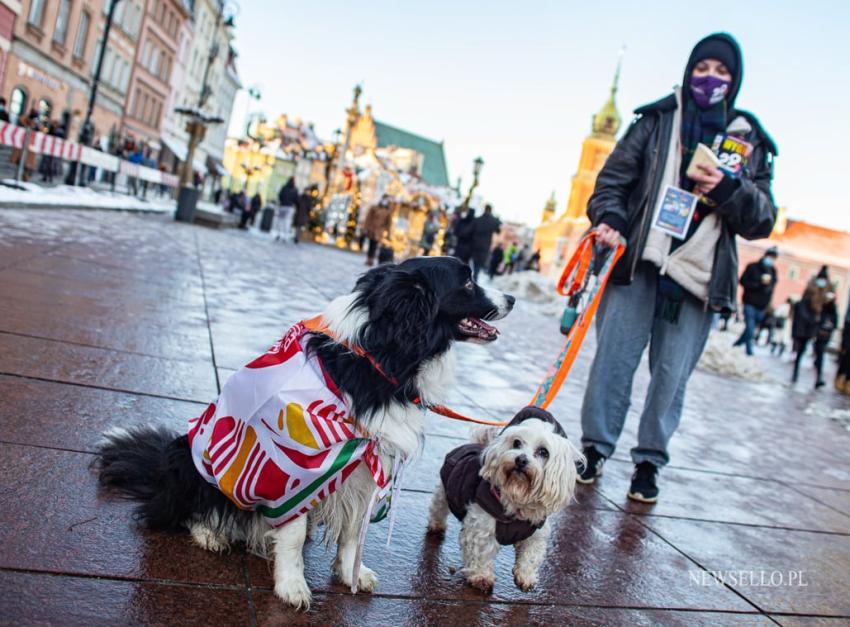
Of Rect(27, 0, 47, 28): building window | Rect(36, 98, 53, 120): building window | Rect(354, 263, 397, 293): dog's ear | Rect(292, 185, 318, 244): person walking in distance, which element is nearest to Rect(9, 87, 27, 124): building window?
Rect(36, 98, 53, 120): building window

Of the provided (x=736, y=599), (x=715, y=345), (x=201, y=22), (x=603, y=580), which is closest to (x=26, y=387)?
(x=603, y=580)

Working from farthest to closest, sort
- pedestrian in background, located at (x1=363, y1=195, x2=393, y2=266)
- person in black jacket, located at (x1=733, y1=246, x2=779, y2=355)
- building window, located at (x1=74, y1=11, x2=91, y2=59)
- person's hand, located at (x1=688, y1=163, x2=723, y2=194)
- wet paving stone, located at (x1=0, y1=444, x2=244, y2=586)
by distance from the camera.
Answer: building window, located at (x1=74, y1=11, x2=91, y2=59) < pedestrian in background, located at (x1=363, y1=195, x2=393, y2=266) < person in black jacket, located at (x1=733, y1=246, x2=779, y2=355) < person's hand, located at (x1=688, y1=163, x2=723, y2=194) < wet paving stone, located at (x1=0, y1=444, x2=244, y2=586)

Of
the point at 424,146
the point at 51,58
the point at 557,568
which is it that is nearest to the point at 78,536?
the point at 557,568

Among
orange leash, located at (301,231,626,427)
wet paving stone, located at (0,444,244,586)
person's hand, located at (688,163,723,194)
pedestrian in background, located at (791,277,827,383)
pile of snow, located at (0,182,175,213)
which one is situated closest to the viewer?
wet paving stone, located at (0,444,244,586)

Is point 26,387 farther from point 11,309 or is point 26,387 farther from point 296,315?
point 296,315

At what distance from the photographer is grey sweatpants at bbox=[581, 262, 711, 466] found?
3.80 metres

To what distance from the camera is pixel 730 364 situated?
12.5 meters

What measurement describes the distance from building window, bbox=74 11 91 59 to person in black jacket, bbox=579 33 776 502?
3173 cm

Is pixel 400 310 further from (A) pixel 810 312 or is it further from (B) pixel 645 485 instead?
(A) pixel 810 312

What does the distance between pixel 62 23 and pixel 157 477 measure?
3122cm

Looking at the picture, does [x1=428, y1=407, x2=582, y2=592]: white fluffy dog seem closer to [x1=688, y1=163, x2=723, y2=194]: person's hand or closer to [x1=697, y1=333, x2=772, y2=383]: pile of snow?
[x1=688, y1=163, x2=723, y2=194]: person's hand

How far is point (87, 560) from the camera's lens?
2.02m

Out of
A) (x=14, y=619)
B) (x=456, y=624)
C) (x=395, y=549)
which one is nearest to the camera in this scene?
(x=14, y=619)

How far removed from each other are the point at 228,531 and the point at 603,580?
4.66 feet
